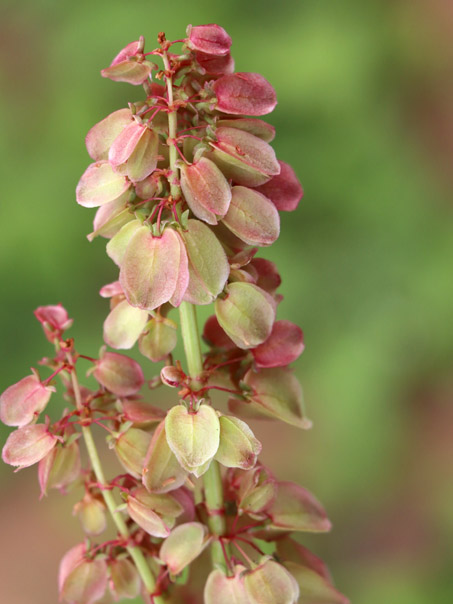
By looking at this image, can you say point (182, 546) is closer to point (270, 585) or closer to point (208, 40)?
point (270, 585)

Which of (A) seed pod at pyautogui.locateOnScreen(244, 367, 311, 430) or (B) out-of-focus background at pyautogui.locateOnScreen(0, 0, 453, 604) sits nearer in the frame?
(A) seed pod at pyautogui.locateOnScreen(244, 367, 311, 430)

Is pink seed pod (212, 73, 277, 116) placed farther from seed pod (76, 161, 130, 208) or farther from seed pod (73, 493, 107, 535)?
seed pod (73, 493, 107, 535)

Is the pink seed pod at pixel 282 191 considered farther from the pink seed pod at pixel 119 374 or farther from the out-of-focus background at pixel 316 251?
the out-of-focus background at pixel 316 251

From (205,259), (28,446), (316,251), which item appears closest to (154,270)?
(205,259)

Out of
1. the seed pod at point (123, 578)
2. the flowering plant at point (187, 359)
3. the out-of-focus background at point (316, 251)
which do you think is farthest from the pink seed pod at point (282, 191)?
the out-of-focus background at point (316, 251)

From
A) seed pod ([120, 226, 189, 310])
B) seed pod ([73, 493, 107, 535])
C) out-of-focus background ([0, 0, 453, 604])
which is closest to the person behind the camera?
seed pod ([120, 226, 189, 310])

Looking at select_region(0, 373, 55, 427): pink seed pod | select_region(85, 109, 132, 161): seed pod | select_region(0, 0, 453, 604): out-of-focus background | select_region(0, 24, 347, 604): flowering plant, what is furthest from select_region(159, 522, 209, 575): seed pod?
select_region(0, 0, 453, 604): out-of-focus background

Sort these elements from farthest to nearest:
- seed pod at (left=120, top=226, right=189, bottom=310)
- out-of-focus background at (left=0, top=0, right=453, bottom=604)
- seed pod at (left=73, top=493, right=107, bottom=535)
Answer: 1. out-of-focus background at (left=0, top=0, right=453, bottom=604)
2. seed pod at (left=73, top=493, right=107, bottom=535)
3. seed pod at (left=120, top=226, right=189, bottom=310)
